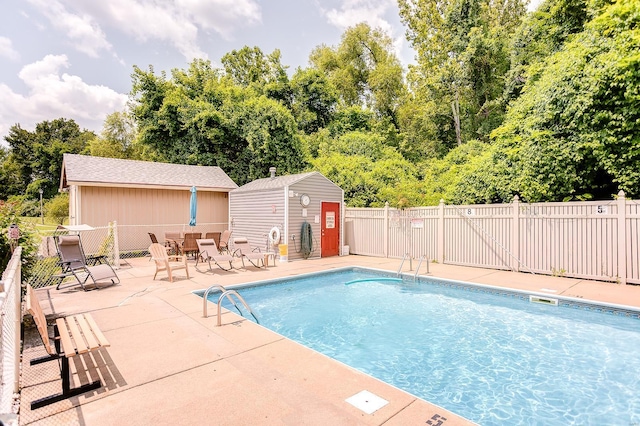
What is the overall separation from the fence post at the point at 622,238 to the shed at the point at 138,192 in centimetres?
1276

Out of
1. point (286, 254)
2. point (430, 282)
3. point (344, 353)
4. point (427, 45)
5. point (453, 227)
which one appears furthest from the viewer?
point (427, 45)

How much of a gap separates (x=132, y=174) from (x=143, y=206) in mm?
1298

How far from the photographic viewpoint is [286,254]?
1105 cm

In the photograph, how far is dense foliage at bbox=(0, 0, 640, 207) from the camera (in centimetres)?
832

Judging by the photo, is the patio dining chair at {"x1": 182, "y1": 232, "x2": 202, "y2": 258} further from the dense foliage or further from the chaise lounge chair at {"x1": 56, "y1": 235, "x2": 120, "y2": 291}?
the dense foliage

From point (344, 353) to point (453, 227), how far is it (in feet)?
22.4

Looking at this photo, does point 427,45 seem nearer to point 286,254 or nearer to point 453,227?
point 453,227

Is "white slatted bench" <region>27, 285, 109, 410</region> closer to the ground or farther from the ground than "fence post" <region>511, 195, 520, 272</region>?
closer to the ground

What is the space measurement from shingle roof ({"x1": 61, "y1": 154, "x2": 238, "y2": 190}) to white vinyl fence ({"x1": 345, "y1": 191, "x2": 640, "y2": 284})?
757 cm

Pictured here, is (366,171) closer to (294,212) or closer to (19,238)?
(294,212)

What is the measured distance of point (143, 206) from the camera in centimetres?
1279

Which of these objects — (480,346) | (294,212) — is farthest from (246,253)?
(480,346)

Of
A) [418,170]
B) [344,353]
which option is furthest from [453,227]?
[418,170]

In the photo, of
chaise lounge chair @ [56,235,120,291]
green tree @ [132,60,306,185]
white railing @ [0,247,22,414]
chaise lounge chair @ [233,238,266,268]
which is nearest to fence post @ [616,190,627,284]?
chaise lounge chair @ [233,238,266,268]
